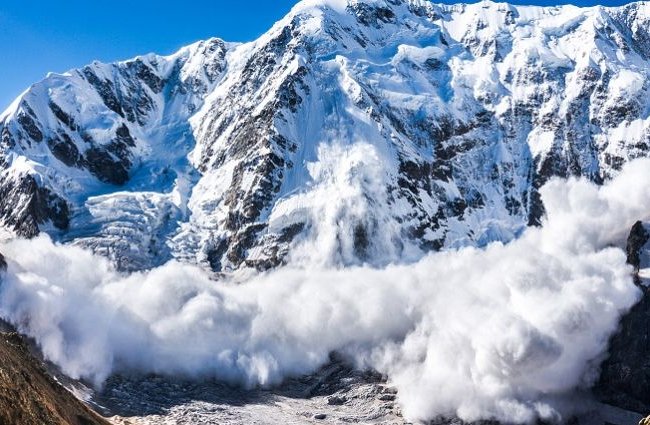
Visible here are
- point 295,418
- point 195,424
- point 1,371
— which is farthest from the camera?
point 295,418

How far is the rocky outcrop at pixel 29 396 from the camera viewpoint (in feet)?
246

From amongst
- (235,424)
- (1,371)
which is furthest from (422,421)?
(1,371)

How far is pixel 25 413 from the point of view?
7656cm

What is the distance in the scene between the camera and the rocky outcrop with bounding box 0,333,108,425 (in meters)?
75.1

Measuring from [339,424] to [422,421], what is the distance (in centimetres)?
2097

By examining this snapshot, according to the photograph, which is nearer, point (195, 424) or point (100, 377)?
point (195, 424)

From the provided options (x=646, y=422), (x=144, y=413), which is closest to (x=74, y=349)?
(x=144, y=413)

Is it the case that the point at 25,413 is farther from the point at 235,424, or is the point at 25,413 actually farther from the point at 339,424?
the point at 339,424

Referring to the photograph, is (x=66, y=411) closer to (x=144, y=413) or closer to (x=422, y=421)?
(x=144, y=413)

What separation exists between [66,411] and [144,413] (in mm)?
77156

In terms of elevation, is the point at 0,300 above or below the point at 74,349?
above

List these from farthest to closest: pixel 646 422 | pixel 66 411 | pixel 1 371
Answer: pixel 66 411 < pixel 1 371 < pixel 646 422

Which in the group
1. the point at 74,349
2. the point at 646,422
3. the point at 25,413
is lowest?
the point at 646,422

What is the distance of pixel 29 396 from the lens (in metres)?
84.6
